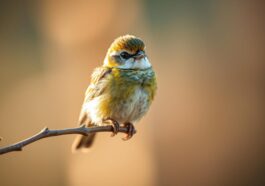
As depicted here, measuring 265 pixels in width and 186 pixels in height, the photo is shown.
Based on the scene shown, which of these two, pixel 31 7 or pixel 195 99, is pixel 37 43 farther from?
pixel 195 99

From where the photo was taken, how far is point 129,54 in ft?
13.5

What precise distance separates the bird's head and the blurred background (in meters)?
3.13

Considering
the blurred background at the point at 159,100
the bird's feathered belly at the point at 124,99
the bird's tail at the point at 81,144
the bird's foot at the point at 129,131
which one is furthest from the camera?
the blurred background at the point at 159,100

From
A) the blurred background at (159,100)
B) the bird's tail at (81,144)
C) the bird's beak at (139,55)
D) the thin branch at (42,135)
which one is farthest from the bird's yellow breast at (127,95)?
the blurred background at (159,100)

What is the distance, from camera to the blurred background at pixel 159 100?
24.0ft

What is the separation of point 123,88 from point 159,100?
3589 mm

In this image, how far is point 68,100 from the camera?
24.9 ft

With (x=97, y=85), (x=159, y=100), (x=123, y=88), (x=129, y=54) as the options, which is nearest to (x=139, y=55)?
(x=129, y=54)

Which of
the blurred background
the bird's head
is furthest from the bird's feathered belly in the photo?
the blurred background

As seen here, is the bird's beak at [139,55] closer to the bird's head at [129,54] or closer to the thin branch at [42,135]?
the bird's head at [129,54]

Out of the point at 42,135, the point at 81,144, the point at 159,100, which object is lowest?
the point at 81,144

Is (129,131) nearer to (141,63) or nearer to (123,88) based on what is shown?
(123,88)

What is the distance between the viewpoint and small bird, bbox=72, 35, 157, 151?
3973 millimetres

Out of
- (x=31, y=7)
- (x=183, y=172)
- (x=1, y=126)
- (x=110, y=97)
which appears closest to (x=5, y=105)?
(x=1, y=126)
